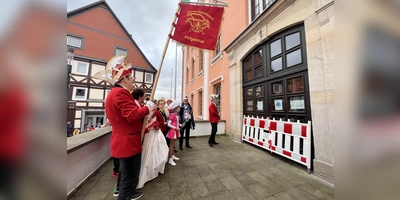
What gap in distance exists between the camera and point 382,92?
1.65 feet

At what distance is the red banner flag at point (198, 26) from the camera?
128 inches

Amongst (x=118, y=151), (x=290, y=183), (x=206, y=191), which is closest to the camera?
(x=118, y=151)

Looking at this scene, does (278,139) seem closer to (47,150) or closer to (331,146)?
(331,146)

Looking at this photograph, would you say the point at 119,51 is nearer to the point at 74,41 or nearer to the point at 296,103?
the point at 74,41

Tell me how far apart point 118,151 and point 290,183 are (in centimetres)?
281

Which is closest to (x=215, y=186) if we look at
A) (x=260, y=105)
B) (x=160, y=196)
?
(x=160, y=196)

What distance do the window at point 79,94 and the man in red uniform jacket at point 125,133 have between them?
41.6 ft

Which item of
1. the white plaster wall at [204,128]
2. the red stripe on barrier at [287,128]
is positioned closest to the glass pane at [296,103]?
the red stripe on barrier at [287,128]

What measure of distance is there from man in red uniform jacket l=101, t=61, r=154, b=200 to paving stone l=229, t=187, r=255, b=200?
1.48 metres

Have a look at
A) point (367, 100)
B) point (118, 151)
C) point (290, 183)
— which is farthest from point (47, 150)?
point (290, 183)

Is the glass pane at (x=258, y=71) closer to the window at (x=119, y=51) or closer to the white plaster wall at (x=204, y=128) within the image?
the white plaster wall at (x=204, y=128)

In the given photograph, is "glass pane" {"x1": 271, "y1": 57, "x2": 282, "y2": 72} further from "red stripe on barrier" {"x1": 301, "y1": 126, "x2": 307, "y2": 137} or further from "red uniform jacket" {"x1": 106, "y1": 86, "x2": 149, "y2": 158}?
"red uniform jacket" {"x1": 106, "y1": 86, "x2": 149, "y2": 158}

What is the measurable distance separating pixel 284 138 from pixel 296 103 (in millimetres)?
906

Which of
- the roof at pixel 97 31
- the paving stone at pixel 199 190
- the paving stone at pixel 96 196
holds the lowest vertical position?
the paving stone at pixel 96 196
